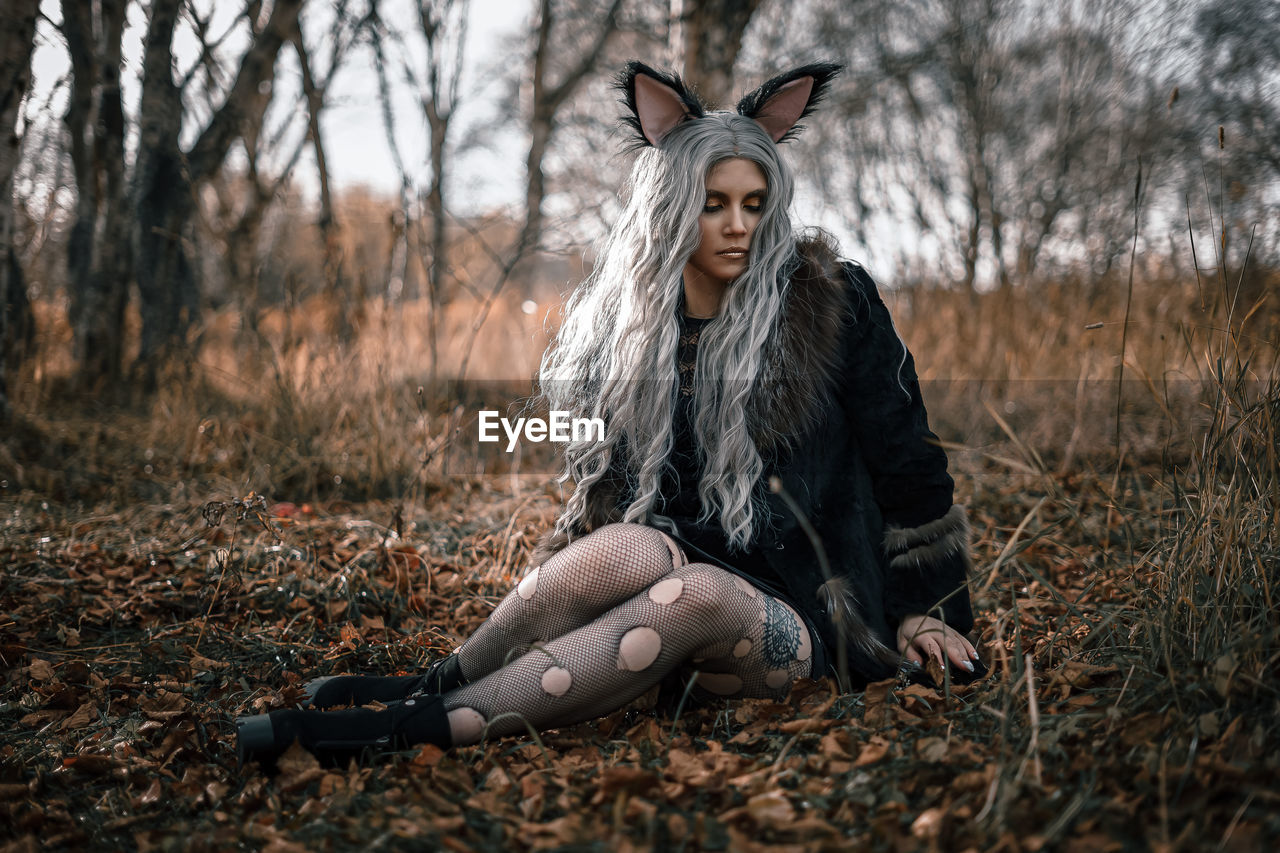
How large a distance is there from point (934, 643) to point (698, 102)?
1385mm

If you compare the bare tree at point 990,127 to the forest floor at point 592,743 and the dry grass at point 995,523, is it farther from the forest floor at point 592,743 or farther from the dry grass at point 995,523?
the forest floor at point 592,743

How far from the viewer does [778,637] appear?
176 cm

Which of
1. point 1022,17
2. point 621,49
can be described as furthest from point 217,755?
point 621,49

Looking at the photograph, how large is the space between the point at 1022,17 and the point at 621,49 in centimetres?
527

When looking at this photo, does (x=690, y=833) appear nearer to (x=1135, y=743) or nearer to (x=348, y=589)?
(x=1135, y=743)

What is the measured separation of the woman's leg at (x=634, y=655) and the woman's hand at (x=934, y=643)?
1.00ft

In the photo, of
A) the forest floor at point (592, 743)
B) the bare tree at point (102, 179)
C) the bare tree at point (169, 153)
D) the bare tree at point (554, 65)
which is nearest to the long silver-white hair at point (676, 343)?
the forest floor at point (592, 743)

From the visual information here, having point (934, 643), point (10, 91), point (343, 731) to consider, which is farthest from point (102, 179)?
point (934, 643)

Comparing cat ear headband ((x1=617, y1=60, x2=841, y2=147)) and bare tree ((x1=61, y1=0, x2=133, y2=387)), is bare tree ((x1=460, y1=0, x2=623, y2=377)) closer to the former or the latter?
bare tree ((x1=61, y1=0, x2=133, y2=387))

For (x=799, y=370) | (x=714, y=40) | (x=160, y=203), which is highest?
(x=714, y=40)

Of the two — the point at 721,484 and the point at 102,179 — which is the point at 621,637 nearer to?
the point at 721,484

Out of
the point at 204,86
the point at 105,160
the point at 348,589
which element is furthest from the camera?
the point at 204,86

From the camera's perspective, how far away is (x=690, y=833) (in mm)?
1265

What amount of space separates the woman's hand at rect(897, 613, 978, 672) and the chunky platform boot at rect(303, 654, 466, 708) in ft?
3.28
